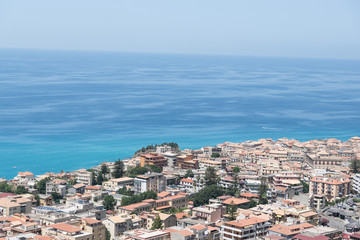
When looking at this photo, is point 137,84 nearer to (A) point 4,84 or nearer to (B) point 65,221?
(A) point 4,84

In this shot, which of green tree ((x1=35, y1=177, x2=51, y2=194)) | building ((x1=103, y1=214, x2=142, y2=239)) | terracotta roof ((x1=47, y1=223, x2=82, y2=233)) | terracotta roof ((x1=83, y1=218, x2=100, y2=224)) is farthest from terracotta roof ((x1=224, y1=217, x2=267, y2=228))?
green tree ((x1=35, y1=177, x2=51, y2=194))

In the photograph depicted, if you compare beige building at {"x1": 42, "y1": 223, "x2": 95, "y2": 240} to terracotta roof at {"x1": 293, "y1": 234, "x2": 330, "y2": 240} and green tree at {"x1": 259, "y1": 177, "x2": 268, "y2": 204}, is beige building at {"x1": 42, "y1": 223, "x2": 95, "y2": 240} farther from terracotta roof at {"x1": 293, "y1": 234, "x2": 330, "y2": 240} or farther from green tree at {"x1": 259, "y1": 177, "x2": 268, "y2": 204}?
green tree at {"x1": 259, "y1": 177, "x2": 268, "y2": 204}

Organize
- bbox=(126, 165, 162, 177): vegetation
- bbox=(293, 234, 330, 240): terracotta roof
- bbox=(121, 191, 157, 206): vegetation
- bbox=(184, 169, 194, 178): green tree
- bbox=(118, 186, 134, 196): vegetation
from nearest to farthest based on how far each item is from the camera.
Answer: bbox=(293, 234, 330, 240): terracotta roof < bbox=(121, 191, 157, 206): vegetation < bbox=(118, 186, 134, 196): vegetation < bbox=(184, 169, 194, 178): green tree < bbox=(126, 165, 162, 177): vegetation

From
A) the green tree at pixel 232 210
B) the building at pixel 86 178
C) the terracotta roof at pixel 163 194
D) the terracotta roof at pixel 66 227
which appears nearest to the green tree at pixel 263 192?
the green tree at pixel 232 210

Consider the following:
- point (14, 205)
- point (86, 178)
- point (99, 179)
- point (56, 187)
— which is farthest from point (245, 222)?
point (86, 178)

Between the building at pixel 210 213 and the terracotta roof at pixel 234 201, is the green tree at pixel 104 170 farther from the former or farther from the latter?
the building at pixel 210 213
